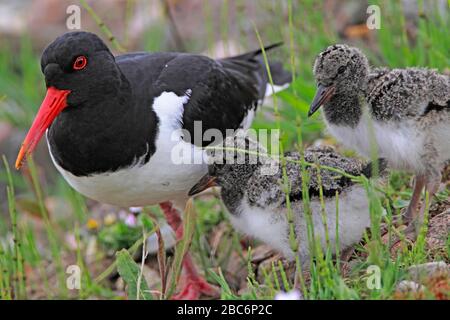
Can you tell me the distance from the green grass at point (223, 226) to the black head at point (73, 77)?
0.32 m

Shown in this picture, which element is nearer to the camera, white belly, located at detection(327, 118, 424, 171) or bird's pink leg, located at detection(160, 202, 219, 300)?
white belly, located at detection(327, 118, 424, 171)

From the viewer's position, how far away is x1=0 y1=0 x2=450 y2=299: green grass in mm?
3844

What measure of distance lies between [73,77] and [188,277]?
1.81m

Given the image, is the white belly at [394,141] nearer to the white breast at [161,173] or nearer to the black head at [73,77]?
the white breast at [161,173]

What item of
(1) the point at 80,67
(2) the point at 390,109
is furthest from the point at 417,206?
(1) the point at 80,67

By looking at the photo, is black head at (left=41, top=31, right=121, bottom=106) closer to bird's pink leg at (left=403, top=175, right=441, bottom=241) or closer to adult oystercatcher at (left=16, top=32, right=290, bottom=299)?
adult oystercatcher at (left=16, top=32, right=290, bottom=299)

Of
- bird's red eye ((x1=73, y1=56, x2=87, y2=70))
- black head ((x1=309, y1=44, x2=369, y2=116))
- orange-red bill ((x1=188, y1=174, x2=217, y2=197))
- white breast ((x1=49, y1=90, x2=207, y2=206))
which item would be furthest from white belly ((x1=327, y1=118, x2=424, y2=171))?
bird's red eye ((x1=73, y1=56, x2=87, y2=70))

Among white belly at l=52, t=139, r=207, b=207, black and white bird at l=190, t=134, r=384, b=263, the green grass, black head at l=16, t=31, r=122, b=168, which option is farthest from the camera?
white belly at l=52, t=139, r=207, b=207

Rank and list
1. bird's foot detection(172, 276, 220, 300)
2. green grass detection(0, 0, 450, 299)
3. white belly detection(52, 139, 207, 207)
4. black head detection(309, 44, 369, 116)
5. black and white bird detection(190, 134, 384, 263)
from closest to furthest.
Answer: green grass detection(0, 0, 450, 299)
black and white bird detection(190, 134, 384, 263)
black head detection(309, 44, 369, 116)
white belly detection(52, 139, 207, 207)
bird's foot detection(172, 276, 220, 300)

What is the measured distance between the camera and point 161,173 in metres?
4.56

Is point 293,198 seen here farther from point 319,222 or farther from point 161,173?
point 161,173

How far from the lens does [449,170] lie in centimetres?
501

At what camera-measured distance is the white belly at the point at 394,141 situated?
13.4ft

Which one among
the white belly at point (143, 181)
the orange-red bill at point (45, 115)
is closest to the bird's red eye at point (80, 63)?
the orange-red bill at point (45, 115)
